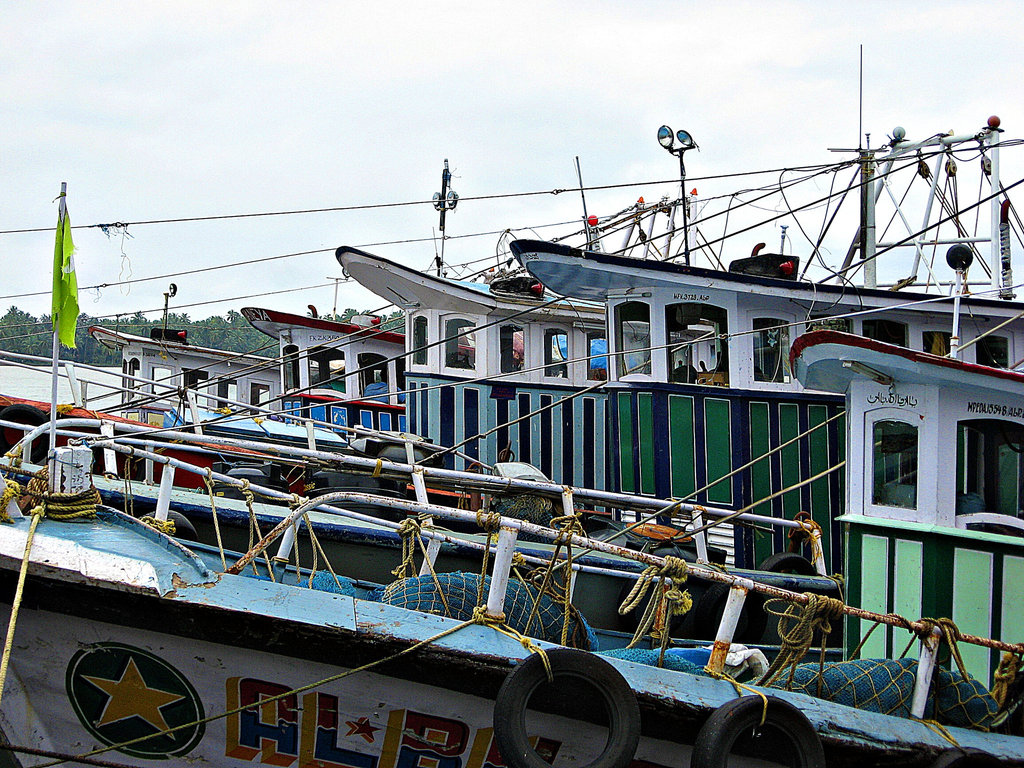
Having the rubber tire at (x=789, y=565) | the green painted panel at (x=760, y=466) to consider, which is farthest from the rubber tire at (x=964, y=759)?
the green painted panel at (x=760, y=466)

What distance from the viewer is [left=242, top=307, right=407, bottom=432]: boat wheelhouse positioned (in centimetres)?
1627

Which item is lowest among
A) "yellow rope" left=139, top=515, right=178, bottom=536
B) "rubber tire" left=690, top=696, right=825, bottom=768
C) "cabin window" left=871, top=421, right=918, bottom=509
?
"rubber tire" left=690, top=696, right=825, bottom=768

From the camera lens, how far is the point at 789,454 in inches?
408

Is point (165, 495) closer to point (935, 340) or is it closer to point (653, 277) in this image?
point (653, 277)

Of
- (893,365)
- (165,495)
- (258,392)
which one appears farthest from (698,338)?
(258,392)

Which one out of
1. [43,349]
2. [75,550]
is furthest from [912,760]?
[43,349]

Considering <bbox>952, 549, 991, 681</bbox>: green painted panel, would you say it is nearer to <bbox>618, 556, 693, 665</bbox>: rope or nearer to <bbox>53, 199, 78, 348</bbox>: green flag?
<bbox>618, 556, 693, 665</bbox>: rope

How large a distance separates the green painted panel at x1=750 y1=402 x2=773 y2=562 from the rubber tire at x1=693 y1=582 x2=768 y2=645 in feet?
9.65

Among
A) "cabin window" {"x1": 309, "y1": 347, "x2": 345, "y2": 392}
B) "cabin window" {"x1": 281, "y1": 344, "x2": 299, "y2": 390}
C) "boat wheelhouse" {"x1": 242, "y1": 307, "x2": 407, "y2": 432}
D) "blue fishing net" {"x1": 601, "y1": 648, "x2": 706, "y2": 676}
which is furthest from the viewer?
"cabin window" {"x1": 281, "y1": 344, "x2": 299, "y2": 390}

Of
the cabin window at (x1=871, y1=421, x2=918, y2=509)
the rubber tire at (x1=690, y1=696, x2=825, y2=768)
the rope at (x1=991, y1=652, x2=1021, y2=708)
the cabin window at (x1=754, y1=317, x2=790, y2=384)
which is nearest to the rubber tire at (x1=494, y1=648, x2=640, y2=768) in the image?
the rubber tire at (x1=690, y1=696, x2=825, y2=768)

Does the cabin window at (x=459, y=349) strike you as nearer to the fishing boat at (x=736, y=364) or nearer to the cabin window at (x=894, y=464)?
the fishing boat at (x=736, y=364)

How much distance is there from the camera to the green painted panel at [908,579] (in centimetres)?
572

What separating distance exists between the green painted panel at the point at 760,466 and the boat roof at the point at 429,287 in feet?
11.9

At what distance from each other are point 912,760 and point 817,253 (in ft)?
23.8
